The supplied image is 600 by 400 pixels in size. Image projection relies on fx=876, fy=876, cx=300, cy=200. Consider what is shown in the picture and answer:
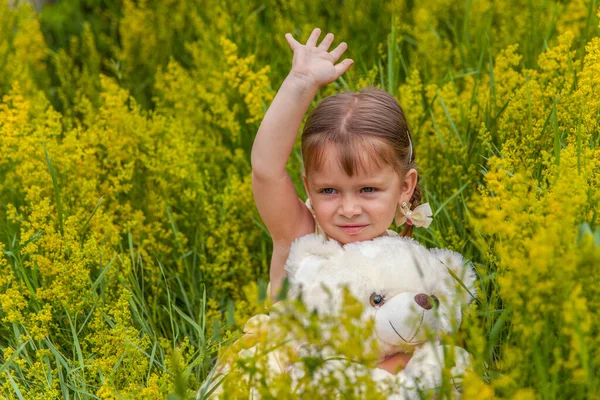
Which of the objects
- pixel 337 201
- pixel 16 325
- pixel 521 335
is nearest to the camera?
pixel 521 335

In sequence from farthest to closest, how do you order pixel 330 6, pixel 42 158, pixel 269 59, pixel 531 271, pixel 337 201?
pixel 330 6 → pixel 269 59 → pixel 42 158 → pixel 337 201 → pixel 531 271

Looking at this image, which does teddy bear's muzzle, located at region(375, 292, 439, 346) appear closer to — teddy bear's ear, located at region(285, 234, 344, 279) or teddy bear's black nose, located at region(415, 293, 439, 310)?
teddy bear's black nose, located at region(415, 293, 439, 310)

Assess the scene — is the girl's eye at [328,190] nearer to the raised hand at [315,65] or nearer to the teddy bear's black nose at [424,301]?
the raised hand at [315,65]

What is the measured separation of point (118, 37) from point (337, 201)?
3351 millimetres

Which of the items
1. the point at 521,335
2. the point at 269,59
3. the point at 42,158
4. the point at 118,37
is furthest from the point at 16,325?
the point at 118,37

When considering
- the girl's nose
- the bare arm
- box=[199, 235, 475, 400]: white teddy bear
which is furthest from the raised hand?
box=[199, 235, 475, 400]: white teddy bear

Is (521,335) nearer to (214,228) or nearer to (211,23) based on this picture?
(214,228)


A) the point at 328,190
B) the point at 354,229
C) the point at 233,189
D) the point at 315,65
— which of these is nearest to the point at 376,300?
the point at 354,229

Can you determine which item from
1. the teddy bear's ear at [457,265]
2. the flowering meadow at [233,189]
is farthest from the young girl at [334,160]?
the flowering meadow at [233,189]

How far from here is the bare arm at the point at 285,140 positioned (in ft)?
8.27

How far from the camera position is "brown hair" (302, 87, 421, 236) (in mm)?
2484

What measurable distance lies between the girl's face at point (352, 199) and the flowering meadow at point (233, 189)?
28 cm

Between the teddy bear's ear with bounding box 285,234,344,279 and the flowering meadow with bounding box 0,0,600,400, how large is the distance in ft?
0.90

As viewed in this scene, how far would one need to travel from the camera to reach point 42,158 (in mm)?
3312
